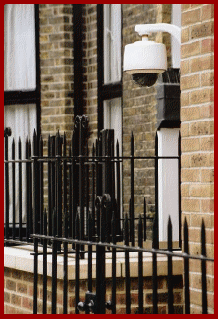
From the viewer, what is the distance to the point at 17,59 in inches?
456

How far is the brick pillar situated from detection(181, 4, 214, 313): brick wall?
5042 mm

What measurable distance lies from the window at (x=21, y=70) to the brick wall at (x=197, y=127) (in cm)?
548

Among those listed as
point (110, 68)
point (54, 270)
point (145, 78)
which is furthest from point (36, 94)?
point (54, 270)

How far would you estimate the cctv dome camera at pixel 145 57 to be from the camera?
756cm

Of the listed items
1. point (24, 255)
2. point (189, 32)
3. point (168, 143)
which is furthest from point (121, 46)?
point (189, 32)

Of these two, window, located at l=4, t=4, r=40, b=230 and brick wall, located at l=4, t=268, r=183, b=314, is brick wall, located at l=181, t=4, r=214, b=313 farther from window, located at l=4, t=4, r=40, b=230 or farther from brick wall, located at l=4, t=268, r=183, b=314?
window, located at l=4, t=4, r=40, b=230

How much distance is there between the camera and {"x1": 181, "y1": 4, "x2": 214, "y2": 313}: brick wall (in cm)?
577

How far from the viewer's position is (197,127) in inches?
234

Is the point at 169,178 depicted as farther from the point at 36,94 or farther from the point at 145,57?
the point at 36,94

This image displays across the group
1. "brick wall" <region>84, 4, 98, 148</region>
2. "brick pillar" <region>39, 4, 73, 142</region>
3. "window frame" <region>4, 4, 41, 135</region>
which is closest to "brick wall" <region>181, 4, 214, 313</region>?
"brick wall" <region>84, 4, 98, 148</region>

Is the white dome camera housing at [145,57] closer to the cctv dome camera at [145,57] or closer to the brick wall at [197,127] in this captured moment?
the cctv dome camera at [145,57]

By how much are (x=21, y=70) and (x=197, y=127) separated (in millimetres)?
5897

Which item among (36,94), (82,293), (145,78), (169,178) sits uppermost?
(36,94)

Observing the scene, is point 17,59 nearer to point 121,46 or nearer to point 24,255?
point 121,46
